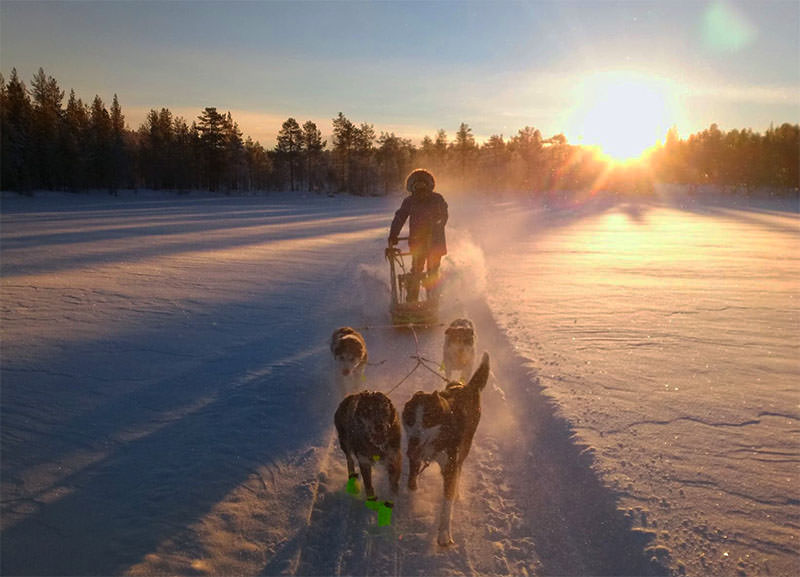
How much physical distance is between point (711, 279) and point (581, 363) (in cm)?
893

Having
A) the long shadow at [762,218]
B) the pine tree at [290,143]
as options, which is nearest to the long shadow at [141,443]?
the long shadow at [762,218]

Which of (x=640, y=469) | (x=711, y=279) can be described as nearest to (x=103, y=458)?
(x=640, y=469)

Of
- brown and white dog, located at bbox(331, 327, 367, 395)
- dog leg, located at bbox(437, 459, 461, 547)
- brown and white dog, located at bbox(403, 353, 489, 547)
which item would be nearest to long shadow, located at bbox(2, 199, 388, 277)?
brown and white dog, located at bbox(331, 327, 367, 395)

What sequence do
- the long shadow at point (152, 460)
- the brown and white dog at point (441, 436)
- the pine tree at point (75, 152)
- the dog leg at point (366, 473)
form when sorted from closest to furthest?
the long shadow at point (152, 460), the brown and white dog at point (441, 436), the dog leg at point (366, 473), the pine tree at point (75, 152)

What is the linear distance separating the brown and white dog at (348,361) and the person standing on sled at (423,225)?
3.34 m

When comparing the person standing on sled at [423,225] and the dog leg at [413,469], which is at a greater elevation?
the person standing on sled at [423,225]

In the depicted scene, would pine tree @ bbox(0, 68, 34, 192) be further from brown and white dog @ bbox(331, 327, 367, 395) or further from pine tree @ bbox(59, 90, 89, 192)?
brown and white dog @ bbox(331, 327, 367, 395)

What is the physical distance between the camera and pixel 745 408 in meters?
5.06

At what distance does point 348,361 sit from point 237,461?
4.62 ft

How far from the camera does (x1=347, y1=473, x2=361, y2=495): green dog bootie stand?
12.6ft

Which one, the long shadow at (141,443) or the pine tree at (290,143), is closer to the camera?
the long shadow at (141,443)

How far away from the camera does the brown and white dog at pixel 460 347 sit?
5.54 metres

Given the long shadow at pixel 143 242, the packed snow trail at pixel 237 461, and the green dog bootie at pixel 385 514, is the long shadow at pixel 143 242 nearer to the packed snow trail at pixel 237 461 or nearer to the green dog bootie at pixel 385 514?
the packed snow trail at pixel 237 461

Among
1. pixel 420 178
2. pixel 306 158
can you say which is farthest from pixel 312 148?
pixel 420 178
